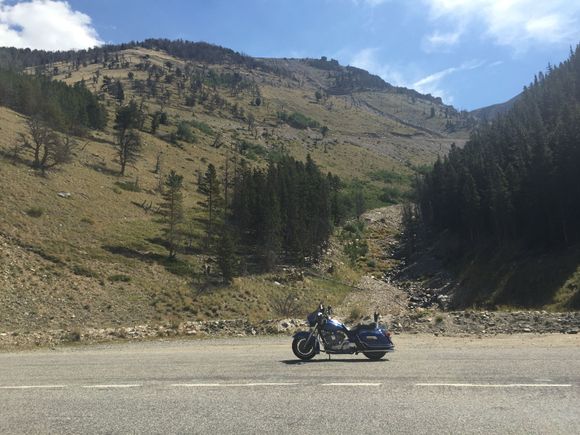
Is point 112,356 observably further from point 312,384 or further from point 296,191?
point 296,191

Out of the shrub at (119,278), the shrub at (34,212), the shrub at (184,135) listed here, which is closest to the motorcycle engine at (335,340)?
the shrub at (119,278)

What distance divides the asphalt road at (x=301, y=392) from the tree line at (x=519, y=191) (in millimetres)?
56168

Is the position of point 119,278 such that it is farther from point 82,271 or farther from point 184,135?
point 184,135

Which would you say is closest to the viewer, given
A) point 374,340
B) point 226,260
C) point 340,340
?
point 374,340

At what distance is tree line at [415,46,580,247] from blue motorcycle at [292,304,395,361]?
5855 centimetres

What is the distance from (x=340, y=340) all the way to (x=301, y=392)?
426cm

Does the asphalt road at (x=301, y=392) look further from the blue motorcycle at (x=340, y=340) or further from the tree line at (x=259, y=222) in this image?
the tree line at (x=259, y=222)

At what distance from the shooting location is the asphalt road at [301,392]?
763 centimetres

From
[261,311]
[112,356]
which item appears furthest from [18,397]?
[261,311]

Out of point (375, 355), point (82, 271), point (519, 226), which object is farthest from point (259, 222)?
point (375, 355)

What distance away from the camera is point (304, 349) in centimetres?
1356

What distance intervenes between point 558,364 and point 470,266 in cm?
6734

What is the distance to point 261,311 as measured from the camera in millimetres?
47469

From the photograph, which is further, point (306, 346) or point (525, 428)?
point (306, 346)
